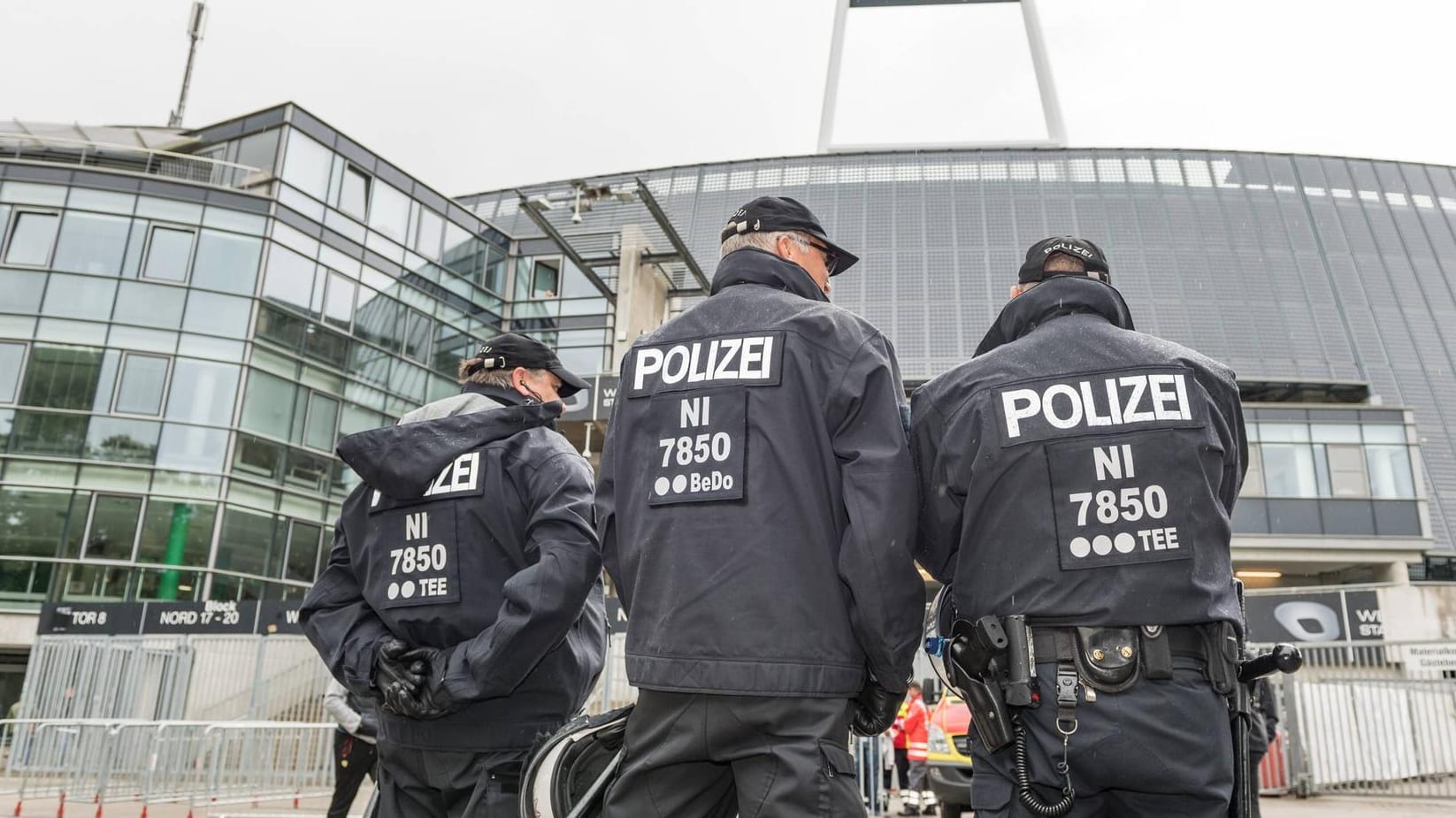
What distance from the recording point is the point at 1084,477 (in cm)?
243

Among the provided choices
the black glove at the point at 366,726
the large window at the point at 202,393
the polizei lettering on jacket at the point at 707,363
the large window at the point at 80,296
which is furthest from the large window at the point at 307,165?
the polizei lettering on jacket at the point at 707,363

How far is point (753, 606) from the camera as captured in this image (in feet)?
7.59

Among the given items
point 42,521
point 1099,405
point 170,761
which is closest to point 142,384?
point 42,521

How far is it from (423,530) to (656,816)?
1.38 m

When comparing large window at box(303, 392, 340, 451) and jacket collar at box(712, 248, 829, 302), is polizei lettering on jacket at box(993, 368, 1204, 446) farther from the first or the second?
large window at box(303, 392, 340, 451)

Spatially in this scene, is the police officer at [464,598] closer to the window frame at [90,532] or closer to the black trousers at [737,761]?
the black trousers at [737,761]

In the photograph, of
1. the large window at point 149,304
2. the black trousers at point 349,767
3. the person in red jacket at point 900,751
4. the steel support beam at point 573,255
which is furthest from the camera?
the steel support beam at point 573,255

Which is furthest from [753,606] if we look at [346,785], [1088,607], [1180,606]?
[346,785]

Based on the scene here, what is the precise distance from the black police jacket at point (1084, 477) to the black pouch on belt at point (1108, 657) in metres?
0.03

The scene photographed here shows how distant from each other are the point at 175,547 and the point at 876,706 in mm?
24623

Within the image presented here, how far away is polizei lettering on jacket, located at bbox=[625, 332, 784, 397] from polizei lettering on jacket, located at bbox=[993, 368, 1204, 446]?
59 centimetres

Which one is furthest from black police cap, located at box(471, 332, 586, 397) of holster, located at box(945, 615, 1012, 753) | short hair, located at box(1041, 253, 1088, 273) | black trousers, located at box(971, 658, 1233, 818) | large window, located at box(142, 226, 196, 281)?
large window, located at box(142, 226, 196, 281)

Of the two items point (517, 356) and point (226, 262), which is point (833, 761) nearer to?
point (517, 356)

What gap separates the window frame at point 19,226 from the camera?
80.9 feet
